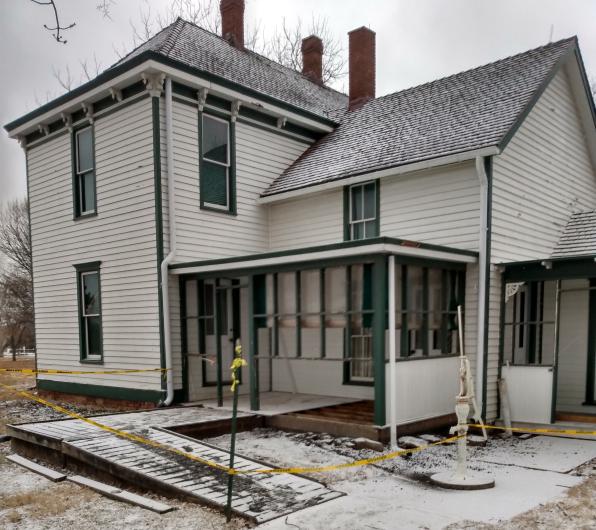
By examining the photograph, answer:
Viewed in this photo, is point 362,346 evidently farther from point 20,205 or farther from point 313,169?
point 20,205

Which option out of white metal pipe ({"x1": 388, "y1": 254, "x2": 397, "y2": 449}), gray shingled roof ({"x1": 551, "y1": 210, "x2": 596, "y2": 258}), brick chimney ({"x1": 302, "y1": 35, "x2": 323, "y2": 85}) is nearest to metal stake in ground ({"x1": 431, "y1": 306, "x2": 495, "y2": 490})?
white metal pipe ({"x1": 388, "y1": 254, "x2": 397, "y2": 449})

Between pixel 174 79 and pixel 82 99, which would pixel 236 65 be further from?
pixel 82 99

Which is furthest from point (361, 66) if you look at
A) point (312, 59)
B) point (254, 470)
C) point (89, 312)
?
point (254, 470)

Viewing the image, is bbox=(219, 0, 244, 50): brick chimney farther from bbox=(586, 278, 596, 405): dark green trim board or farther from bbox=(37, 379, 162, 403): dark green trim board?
bbox=(586, 278, 596, 405): dark green trim board

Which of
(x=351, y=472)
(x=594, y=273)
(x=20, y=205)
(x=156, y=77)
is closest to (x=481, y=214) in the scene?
(x=594, y=273)

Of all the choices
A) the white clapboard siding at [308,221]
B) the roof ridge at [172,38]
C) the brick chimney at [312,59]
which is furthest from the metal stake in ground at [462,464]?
the brick chimney at [312,59]

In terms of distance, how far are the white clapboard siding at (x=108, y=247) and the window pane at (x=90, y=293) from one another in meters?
0.34

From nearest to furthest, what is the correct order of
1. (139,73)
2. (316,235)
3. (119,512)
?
(119,512), (139,73), (316,235)

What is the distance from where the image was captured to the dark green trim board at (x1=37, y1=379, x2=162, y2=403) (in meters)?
11.0

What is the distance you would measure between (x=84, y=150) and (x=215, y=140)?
10.6 feet

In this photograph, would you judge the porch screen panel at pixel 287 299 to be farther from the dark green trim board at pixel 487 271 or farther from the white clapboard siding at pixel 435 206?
the dark green trim board at pixel 487 271

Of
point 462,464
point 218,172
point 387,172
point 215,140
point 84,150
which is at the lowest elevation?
point 462,464

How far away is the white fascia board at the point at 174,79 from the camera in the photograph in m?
10.6

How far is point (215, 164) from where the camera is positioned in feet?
38.9
